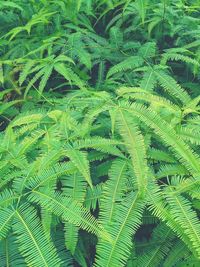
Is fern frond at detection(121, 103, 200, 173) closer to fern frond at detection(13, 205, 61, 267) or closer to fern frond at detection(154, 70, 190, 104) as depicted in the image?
fern frond at detection(154, 70, 190, 104)

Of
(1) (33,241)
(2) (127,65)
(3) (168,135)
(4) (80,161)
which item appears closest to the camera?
(1) (33,241)

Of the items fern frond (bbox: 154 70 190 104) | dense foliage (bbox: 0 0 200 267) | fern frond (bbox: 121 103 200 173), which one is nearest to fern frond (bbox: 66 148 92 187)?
dense foliage (bbox: 0 0 200 267)

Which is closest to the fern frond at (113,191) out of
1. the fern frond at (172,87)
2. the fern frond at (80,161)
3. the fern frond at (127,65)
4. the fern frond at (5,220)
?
the fern frond at (80,161)

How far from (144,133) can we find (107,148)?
11.9 inches

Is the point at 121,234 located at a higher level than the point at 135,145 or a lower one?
lower

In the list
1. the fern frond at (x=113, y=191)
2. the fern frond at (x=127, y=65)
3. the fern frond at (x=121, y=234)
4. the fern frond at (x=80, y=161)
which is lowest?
the fern frond at (x=121, y=234)

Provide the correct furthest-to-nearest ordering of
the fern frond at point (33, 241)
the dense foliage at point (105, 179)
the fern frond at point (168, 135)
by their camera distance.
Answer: the fern frond at point (168, 135) < the dense foliage at point (105, 179) < the fern frond at point (33, 241)

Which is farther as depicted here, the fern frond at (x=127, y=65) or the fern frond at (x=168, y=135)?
the fern frond at (x=127, y=65)

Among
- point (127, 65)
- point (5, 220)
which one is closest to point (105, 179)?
point (5, 220)

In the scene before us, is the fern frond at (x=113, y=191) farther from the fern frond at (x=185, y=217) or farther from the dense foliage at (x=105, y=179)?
the fern frond at (x=185, y=217)

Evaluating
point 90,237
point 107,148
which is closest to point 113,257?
point 90,237

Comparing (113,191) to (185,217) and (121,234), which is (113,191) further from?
(185,217)

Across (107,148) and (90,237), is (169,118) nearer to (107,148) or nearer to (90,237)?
(107,148)

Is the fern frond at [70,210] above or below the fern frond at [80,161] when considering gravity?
below
